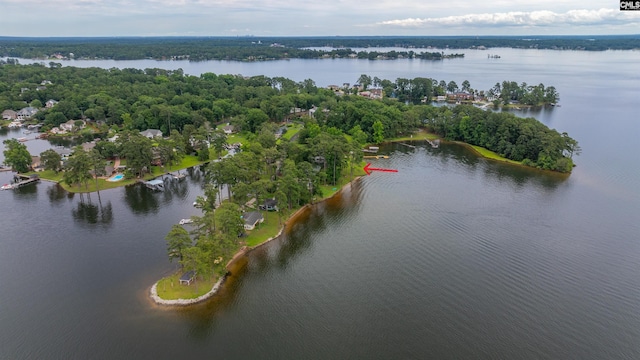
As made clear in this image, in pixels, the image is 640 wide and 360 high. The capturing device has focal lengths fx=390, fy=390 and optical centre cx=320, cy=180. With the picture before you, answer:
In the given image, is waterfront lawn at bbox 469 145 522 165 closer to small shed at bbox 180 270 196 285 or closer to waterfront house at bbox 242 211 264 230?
waterfront house at bbox 242 211 264 230

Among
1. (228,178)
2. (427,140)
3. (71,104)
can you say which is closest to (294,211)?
(228,178)

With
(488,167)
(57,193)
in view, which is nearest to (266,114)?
(57,193)

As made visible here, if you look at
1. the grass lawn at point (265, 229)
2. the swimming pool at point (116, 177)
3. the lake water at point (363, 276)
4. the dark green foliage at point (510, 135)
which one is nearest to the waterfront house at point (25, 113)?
the lake water at point (363, 276)

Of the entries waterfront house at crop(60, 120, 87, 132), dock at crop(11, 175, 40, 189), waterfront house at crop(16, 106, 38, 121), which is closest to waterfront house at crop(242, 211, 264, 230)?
dock at crop(11, 175, 40, 189)

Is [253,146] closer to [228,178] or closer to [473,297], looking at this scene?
[228,178]

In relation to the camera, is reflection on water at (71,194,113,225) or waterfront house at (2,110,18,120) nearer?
reflection on water at (71,194,113,225)

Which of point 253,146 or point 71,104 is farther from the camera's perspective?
point 71,104

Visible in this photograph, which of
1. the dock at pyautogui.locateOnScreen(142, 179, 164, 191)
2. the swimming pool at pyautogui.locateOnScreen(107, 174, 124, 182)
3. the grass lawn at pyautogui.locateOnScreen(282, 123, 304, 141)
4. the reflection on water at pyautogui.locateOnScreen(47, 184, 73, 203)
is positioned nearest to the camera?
the reflection on water at pyautogui.locateOnScreen(47, 184, 73, 203)
